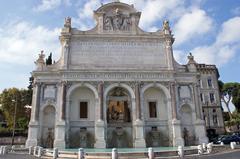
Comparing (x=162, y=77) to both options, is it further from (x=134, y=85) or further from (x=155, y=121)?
(x=155, y=121)

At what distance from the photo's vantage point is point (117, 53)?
105 feet

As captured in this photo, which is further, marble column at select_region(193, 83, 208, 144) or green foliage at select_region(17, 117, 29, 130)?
green foliage at select_region(17, 117, 29, 130)

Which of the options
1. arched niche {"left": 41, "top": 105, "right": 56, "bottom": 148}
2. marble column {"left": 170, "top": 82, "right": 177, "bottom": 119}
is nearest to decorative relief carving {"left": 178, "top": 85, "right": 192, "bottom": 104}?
marble column {"left": 170, "top": 82, "right": 177, "bottom": 119}

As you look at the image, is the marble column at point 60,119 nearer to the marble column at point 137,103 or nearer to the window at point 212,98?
the marble column at point 137,103

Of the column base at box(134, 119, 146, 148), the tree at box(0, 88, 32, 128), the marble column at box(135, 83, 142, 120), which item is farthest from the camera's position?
the tree at box(0, 88, 32, 128)

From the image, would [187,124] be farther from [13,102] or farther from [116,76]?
[13,102]

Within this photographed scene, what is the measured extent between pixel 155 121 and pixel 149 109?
1753mm

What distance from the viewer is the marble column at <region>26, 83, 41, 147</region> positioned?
27.3 meters

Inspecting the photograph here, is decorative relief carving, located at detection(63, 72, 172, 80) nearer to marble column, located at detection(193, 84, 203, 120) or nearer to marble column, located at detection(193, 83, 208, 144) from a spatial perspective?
marble column, located at detection(193, 84, 203, 120)

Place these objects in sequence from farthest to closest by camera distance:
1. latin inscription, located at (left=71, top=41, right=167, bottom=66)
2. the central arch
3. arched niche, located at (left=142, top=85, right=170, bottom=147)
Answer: latin inscription, located at (left=71, top=41, right=167, bottom=66) → arched niche, located at (left=142, top=85, right=170, bottom=147) → the central arch

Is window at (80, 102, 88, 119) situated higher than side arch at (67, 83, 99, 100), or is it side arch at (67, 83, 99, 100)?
side arch at (67, 83, 99, 100)

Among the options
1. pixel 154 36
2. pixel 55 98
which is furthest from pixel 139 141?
pixel 154 36

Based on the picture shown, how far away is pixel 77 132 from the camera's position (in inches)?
1136

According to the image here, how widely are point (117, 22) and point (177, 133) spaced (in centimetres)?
1721
